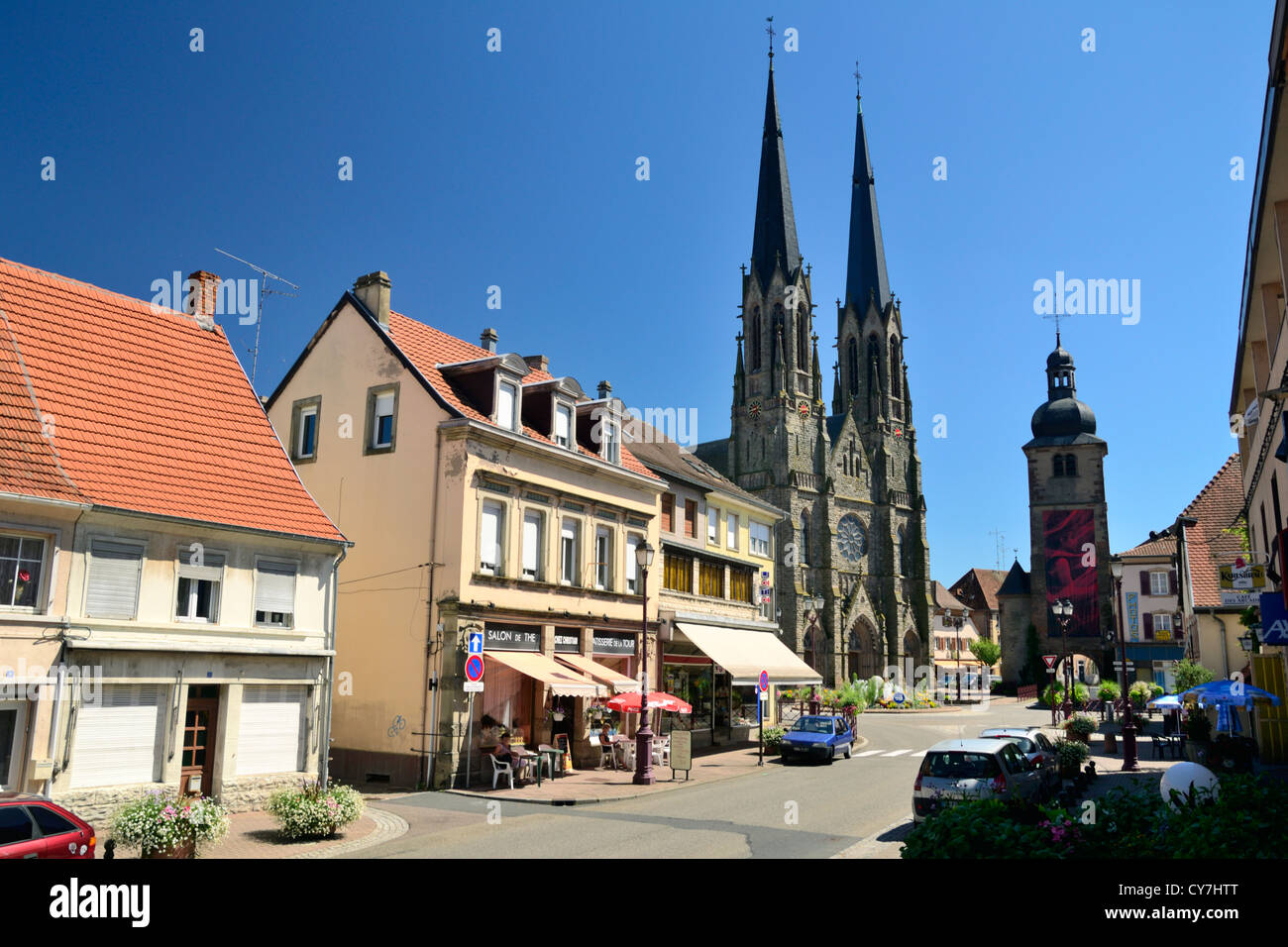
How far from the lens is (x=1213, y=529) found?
120 feet

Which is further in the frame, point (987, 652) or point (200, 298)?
point (987, 652)

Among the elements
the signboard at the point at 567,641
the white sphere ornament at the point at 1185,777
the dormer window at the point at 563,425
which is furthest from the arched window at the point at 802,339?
the white sphere ornament at the point at 1185,777

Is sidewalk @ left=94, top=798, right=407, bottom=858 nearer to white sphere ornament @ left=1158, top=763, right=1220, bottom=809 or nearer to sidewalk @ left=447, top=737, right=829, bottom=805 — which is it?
sidewalk @ left=447, top=737, right=829, bottom=805

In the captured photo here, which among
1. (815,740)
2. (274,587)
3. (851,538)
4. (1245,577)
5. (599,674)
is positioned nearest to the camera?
(274,587)

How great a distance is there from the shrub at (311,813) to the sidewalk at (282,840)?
17 cm

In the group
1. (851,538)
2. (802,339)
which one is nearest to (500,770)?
(851,538)

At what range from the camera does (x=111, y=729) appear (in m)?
15.7

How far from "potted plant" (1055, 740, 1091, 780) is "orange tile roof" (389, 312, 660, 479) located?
14046 mm

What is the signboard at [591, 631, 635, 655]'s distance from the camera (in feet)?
89.6

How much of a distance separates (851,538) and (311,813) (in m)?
76.5

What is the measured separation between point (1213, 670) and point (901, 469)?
59.2 metres

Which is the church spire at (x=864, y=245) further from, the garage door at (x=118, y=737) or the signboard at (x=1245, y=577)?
the garage door at (x=118, y=737)

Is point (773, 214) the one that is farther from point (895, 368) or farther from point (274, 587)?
point (274, 587)
